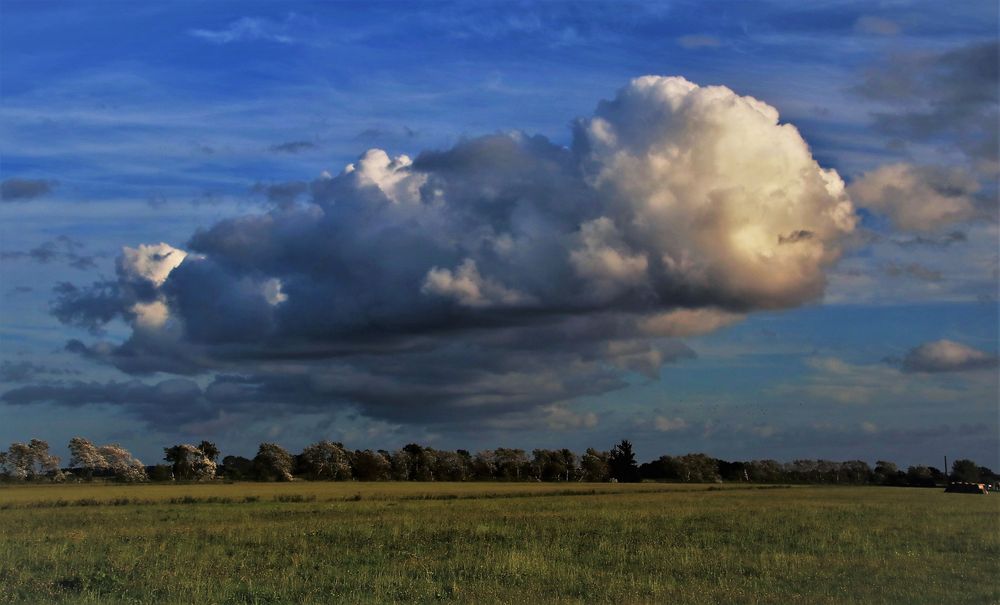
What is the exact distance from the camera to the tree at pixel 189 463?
167m

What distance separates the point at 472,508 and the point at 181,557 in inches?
1260

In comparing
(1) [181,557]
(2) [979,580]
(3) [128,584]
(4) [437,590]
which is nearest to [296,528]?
(1) [181,557]

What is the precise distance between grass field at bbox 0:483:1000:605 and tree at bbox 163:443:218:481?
12354 cm

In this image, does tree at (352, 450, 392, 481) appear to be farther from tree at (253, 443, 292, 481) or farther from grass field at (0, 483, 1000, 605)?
grass field at (0, 483, 1000, 605)

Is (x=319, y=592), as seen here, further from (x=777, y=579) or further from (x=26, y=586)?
(x=777, y=579)

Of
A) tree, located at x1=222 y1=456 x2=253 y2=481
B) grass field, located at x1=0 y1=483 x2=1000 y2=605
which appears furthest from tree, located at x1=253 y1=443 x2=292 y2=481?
grass field, located at x1=0 y1=483 x2=1000 y2=605

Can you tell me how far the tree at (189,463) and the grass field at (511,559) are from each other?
12354 centimetres

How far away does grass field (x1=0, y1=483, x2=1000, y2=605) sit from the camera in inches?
883

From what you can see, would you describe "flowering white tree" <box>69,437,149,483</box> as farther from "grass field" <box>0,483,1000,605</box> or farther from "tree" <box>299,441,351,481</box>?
"grass field" <box>0,483,1000,605</box>

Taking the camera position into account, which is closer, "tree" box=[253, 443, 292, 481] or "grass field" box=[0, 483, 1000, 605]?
"grass field" box=[0, 483, 1000, 605]

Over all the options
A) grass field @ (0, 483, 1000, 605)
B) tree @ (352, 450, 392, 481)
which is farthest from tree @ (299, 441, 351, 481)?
grass field @ (0, 483, 1000, 605)

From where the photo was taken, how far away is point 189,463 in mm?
169500

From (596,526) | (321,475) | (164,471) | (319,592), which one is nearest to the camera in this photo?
(319,592)

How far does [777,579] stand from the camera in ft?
79.6
